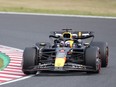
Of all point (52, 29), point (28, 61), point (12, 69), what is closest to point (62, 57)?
point (28, 61)

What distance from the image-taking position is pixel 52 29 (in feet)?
102

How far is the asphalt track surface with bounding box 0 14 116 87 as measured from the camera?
14938mm

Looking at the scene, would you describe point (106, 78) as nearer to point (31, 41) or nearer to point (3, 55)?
point (3, 55)

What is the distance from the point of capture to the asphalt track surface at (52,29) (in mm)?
14938

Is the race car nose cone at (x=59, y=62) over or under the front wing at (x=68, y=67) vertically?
over

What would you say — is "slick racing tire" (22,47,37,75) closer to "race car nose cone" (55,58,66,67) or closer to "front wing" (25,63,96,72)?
"front wing" (25,63,96,72)

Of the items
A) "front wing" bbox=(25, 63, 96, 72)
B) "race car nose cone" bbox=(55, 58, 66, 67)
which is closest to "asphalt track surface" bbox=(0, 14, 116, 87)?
"front wing" bbox=(25, 63, 96, 72)

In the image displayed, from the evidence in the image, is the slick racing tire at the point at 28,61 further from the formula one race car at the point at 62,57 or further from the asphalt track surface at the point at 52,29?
the asphalt track surface at the point at 52,29

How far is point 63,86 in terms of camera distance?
46.8 ft

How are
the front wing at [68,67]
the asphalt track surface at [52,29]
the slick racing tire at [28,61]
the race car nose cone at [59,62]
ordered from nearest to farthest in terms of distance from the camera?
1. the asphalt track surface at [52,29]
2. the race car nose cone at [59,62]
3. the front wing at [68,67]
4. the slick racing tire at [28,61]

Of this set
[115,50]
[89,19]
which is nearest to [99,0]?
[89,19]

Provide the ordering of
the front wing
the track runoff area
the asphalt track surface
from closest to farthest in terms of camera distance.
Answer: the asphalt track surface, the track runoff area, the front wing

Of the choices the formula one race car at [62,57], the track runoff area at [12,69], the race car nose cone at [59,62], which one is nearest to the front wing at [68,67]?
the formula one race car at [62,57]

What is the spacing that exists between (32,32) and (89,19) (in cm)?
687
